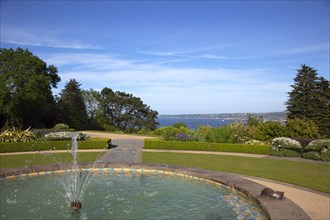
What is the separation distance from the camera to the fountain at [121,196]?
6.49m

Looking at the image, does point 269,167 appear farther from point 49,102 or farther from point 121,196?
point 49,102

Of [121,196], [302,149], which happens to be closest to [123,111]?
[302,149]

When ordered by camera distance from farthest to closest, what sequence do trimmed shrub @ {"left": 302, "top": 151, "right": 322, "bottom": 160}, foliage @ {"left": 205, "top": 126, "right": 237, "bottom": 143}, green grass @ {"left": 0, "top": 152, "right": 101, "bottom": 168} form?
foliage @ {"left": 205, "top": 126, "right": 237, "bottom": 143}, trimmed shrub @ {"left": 302, "top": 151, "right": 322, "bottom": 160}, green grass @ {"left": 0, "top": 152, "right": 101, "bottom": 168}

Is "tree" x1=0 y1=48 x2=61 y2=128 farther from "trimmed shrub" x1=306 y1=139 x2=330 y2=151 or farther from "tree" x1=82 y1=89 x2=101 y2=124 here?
"trimmed shrub" x1=306 y1=139 x2=330 y2=151

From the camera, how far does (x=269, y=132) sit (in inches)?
796

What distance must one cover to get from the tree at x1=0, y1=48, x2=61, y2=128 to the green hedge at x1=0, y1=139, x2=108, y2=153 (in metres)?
9.76

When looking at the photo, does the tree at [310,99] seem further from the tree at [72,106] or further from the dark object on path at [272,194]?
the dark object on path at [272,194]

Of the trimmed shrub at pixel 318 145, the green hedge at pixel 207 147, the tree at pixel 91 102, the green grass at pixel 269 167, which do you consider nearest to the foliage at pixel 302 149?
the trimmed shrub at pixel 318 145

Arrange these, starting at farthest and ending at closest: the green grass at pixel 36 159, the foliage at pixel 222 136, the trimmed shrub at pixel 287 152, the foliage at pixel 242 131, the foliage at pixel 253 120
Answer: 1. the foliage at pixel 253 120
2. the foliage at pixel 242 131
3. the foliage at pixel 222 136
4. the trimmed shrub at pixel 287 152
5. the green grass at pixel 36 159

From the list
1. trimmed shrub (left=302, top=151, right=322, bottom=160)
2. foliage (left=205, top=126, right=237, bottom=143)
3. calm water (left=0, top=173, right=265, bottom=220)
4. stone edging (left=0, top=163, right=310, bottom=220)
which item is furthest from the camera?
foliage (left=205, top=126, right=237, bottom=143)

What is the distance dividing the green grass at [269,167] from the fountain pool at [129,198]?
2376 millimetres

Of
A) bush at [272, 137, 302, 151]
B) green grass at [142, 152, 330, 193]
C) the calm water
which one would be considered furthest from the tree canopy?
bush at [272, 137, 302, 151]

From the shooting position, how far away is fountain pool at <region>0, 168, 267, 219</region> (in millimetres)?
6449

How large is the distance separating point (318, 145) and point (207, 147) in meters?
6.23
